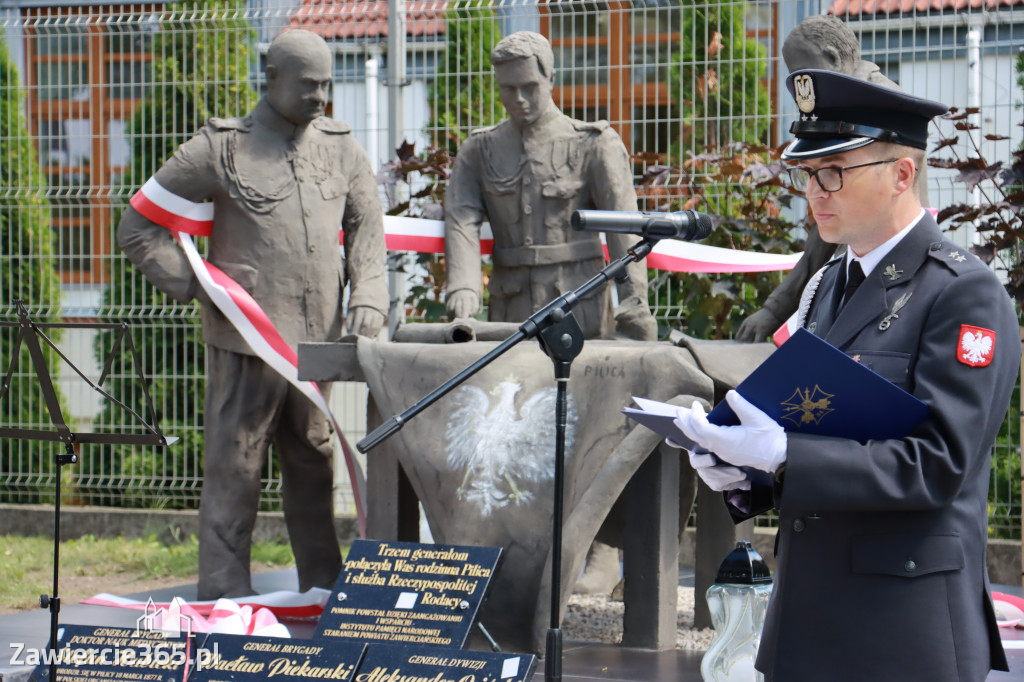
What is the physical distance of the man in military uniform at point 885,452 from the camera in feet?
6.57

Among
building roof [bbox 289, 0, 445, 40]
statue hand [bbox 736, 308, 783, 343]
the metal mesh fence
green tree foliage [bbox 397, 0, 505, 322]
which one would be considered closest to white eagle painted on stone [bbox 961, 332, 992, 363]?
statue hand [bbox 736, 308, 783, 343]

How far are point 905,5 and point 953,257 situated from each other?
5.03m

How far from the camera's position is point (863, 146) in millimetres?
2156

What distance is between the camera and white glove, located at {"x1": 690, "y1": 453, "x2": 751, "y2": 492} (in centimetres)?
208

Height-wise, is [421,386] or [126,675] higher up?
[421,386]

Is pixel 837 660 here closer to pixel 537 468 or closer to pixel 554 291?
pixel 537 468

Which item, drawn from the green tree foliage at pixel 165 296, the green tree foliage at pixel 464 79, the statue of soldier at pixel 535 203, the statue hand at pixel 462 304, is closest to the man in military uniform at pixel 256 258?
the statue hand at pixel 462 304

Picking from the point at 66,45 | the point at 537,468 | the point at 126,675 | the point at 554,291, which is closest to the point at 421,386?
the point at 537,468

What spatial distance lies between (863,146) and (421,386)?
2903 mm

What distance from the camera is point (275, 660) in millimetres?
3428

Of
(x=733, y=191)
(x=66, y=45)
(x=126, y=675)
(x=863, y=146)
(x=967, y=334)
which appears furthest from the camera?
(x=66, y=45)

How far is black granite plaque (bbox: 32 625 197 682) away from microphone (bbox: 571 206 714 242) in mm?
1497

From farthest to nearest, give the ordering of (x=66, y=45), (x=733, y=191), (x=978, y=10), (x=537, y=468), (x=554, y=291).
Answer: (x=66, y=45) < (x=733, y=191) < (x=978, y=10) < (x=554, y=291) < (x=537, y=468)

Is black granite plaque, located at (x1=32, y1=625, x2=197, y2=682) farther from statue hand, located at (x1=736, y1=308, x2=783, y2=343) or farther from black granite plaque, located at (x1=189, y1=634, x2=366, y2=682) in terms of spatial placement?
statue hand, located at (x1=736, y1=308, x2=783, y2=343)
